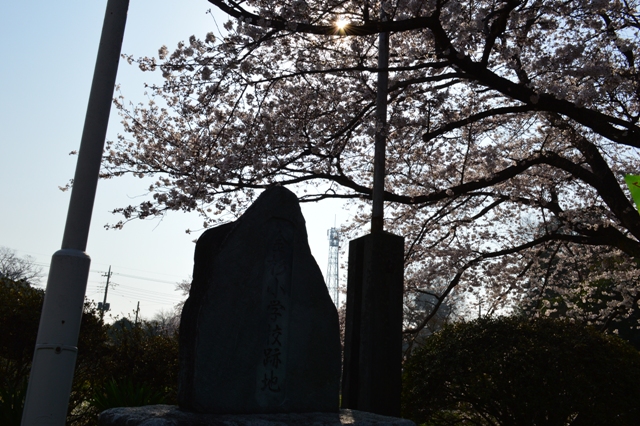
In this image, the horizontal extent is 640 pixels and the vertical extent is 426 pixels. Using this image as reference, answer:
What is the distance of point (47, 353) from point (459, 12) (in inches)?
237

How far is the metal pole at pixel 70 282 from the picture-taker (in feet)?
11.3

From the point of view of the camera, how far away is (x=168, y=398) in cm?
842

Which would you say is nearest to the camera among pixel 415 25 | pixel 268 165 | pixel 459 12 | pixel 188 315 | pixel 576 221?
pixel 188 315

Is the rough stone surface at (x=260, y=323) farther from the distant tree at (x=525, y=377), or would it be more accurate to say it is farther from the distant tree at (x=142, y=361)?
the distant tree at (x=142, y=361)

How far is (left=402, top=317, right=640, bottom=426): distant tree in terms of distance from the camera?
6.64 meters

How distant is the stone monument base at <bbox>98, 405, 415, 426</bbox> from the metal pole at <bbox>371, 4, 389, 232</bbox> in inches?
122

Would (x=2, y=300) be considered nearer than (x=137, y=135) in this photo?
Yes

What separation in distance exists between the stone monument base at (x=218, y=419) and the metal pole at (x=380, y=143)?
10.2 feet

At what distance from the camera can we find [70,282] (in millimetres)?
3588

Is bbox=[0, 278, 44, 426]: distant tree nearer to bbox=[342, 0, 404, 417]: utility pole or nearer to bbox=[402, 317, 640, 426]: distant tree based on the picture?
bbox=[342, 0, 404, 417]: utility pole

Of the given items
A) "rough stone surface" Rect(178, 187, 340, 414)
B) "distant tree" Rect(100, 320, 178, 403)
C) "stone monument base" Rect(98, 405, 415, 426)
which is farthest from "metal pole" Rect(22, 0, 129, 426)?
"distant tree" Rect(100, 320, 178, 403)

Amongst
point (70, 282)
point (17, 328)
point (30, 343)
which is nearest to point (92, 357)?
point (30, 343)

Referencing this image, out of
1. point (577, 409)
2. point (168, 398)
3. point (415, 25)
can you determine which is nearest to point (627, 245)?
point (577, 409)

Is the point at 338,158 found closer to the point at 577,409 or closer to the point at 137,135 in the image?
the point at 137,135
